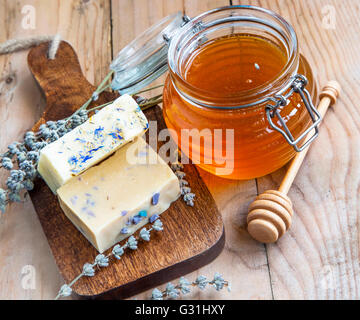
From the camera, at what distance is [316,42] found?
5.08 feet

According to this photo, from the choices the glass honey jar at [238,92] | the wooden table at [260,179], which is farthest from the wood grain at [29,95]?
the glass honey jar at [238,92]

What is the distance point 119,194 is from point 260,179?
34 cm

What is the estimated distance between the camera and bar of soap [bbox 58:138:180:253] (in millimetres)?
1185

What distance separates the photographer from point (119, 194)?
1.21 metres

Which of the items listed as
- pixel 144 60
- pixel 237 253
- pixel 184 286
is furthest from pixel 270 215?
pixel 144 60

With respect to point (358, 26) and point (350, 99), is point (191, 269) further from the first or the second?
point (358, 26)

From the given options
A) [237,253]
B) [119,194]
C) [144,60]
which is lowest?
[237,253]

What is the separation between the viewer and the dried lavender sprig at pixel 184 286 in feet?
3.76

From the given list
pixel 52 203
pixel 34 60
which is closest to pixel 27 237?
pixel 52 203

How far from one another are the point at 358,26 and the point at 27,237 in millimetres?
1040

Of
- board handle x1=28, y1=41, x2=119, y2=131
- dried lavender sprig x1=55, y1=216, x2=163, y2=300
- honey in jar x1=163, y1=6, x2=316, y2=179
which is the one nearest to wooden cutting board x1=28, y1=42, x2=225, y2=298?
dried lavender sprig x1=55, y1=216, x2=163, y2=300

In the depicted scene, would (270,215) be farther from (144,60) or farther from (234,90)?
(144,60)

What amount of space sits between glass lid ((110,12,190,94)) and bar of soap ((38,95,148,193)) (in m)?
0.15

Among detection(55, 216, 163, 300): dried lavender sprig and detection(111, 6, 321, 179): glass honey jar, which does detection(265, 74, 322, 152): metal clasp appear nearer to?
detection(111, 6, 321, 179): glass honey jar
